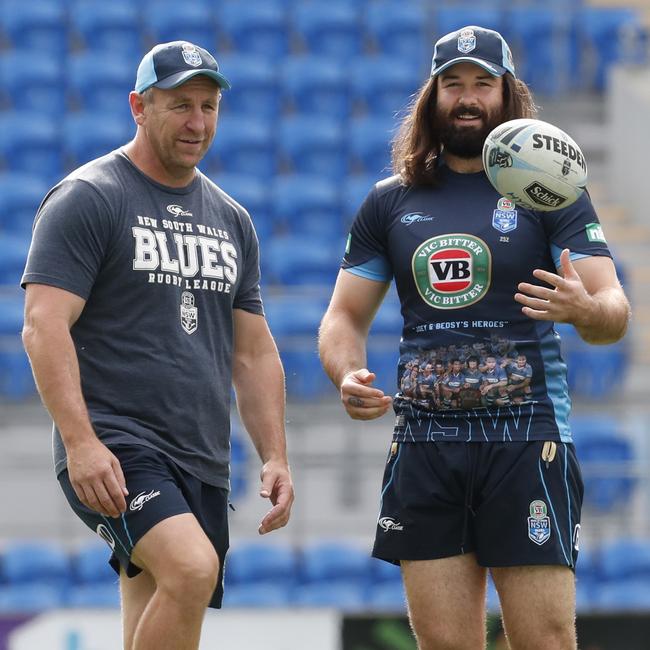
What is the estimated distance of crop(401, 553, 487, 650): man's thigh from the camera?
4.41 m

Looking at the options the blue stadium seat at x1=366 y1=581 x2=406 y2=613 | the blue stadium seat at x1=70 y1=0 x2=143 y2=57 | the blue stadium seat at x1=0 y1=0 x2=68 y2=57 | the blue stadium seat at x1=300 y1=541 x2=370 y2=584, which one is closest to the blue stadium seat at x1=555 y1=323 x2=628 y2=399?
the blue stadium seat at x1=366 y1=581 x2=406 y2=613

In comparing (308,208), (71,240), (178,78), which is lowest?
(71,240)

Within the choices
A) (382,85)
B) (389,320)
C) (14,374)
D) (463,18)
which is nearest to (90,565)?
(14,374)

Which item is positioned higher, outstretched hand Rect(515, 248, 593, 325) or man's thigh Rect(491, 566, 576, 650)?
outstretched hand Rect(515, 248, 593, 325)

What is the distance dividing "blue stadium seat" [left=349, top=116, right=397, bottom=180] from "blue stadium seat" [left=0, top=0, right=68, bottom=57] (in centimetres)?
335

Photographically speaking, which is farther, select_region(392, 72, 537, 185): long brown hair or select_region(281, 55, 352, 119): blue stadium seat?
select_region(281, 55, 352, 119): blue stadium seat

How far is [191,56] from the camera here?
14.3 ft

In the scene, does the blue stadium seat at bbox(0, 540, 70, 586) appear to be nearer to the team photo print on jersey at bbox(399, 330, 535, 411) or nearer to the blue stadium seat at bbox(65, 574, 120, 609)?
the blue stadium seat at bbox(65, 574, 120, 609)

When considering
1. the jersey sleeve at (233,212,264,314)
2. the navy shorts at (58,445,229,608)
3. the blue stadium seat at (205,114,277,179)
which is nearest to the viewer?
the navy shorts at (58,445,229,608)

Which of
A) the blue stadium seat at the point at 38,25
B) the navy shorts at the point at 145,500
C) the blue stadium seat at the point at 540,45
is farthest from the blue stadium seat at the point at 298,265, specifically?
the navy shorts at the point at 145,500

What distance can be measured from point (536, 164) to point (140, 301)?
1.26 meters

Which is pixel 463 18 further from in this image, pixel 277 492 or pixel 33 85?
pixel 277 492

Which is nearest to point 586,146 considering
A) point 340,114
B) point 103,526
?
point 340,114

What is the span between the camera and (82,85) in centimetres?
1419
